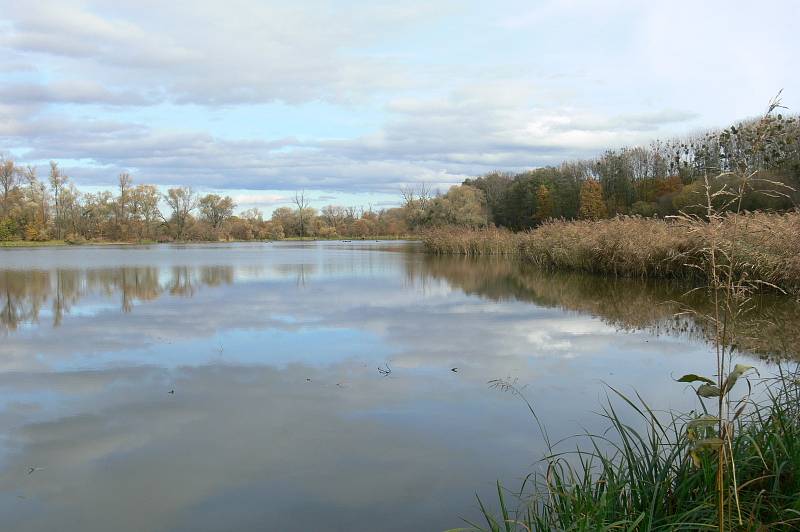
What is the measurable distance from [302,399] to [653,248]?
→ 11411 mm

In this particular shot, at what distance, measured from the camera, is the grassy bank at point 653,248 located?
10.2 m

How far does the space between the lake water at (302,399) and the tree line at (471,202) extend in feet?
73.1

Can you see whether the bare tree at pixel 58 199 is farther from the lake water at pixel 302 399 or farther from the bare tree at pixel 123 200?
the lake water at pixel 302 399

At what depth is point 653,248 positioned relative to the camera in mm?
13992

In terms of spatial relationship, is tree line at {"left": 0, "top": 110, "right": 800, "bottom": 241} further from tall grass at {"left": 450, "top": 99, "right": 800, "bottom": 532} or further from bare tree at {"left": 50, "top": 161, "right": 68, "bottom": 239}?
tall grass at {"left": 450, "top": 99, "right": 800, "bottom": 532}

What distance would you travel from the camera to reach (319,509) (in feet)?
10.0

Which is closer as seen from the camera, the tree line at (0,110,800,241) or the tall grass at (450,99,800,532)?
the tall grass at (450,99,800,532)

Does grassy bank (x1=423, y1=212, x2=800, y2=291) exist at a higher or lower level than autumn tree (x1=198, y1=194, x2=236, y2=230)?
lower

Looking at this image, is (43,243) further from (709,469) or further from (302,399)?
(709,469)

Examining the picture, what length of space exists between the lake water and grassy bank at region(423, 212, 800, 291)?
104 centimetres

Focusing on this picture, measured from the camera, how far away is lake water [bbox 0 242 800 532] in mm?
3164

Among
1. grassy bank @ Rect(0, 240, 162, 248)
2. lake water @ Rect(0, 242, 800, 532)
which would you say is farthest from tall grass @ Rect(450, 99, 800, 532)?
grassy bank @ Rect(0, 240, 162, 248)

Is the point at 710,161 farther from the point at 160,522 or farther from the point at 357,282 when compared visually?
the point at 160,522

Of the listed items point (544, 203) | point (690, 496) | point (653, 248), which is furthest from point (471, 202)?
point (690, 496)
